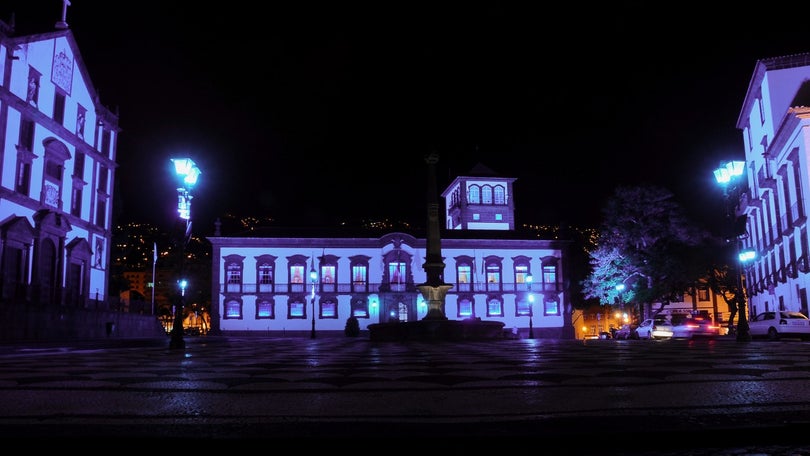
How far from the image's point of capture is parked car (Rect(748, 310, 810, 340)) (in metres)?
23.3

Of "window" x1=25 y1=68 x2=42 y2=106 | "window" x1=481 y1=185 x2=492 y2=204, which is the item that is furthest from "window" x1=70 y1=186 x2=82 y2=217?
"window" x1=481 y1=185 x2=492 y2=204

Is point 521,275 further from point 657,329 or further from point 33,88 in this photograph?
point 33,88

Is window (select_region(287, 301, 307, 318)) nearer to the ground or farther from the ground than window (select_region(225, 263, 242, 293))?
nearer to the ground

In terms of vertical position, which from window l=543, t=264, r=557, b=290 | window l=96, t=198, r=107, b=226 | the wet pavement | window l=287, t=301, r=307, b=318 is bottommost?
the wet pavement

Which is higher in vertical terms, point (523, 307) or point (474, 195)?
point (474, 195)

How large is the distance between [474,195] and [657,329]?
3889 centimetres

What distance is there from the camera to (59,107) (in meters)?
30.4

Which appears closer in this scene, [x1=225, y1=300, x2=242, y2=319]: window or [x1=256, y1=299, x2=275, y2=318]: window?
[x1=225, y1=300, x2=242, y2=319]: window

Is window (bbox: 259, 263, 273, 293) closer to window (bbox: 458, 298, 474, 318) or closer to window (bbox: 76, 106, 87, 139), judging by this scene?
window (bbox: 458, 298, 474, 318)

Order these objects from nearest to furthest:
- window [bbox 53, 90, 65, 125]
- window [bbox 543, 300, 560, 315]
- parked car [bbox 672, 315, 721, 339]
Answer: parked car [bbox 672, 315, 721, 339], window [bbox 53, 90, 65, 125], window [bbox 543, 300, 560, 315]

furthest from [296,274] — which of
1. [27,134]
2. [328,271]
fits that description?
[27,134]

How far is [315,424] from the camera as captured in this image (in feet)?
9.58

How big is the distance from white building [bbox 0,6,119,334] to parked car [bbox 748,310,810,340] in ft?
93.0

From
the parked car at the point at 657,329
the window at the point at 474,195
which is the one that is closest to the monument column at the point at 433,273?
the parked car at the point at 657,329
